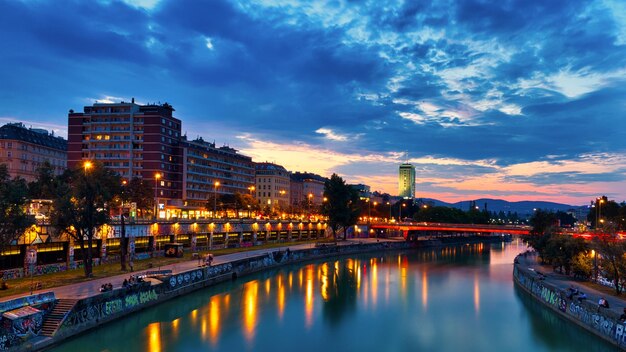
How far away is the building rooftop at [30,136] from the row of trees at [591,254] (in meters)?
140

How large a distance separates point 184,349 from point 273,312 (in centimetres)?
1595

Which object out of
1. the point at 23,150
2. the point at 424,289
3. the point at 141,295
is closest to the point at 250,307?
the point at 141,295

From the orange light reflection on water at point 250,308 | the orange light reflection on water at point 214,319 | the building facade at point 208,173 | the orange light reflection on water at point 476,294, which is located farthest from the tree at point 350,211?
the orange light reflection on water at point 214,319

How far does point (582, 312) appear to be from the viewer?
4378 cm

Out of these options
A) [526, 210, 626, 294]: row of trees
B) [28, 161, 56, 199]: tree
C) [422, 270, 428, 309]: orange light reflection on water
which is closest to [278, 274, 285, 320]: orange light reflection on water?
[422, 270, 428, 309]: orange light reflection on water

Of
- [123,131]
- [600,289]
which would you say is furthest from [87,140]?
[600,289]

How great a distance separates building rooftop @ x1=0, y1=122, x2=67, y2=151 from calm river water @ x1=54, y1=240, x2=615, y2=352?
338ft

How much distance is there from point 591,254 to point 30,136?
149965 millimetres

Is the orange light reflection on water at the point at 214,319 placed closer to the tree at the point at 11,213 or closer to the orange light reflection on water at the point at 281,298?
the orange light reflection on water at the point at 281,298

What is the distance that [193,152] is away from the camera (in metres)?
144

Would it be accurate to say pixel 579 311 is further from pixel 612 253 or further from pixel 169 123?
pixel 169 123

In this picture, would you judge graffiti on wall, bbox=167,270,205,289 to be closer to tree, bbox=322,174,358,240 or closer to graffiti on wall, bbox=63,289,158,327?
graffiti on wall, bbox=63,289,158,327

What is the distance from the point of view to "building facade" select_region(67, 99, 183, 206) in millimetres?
130500

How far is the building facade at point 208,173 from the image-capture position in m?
142
